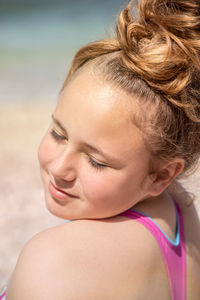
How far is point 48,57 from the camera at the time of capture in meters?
9.41

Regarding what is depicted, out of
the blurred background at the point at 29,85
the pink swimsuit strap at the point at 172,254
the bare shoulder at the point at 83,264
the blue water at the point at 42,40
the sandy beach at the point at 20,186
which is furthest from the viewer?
the blue water at the point at 42,40

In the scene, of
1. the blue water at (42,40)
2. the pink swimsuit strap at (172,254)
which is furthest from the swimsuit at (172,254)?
the blue water at (42,40)

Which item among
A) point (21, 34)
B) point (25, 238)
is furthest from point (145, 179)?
point (21, 34)

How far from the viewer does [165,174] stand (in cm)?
164

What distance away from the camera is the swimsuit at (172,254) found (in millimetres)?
1576

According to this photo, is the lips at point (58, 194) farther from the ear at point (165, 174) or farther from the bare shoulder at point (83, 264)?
the ear at point (165, 174)

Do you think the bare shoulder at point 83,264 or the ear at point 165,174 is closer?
the bare shoulder at point 83,264

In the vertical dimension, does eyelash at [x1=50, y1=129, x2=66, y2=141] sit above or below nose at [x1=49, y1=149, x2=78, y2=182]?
above

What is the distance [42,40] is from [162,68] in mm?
10017

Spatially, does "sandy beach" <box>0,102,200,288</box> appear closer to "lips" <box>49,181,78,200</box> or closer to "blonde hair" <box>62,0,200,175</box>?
"blonde hair" <box>62,0,200,175</box>

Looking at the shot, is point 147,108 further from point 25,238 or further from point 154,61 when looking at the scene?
point 25,238

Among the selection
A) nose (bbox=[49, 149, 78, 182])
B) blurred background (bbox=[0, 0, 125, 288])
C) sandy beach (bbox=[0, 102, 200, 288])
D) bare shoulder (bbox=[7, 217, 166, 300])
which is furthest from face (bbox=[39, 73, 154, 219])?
sandy beach (bbox=[0, 102, 200, 288])

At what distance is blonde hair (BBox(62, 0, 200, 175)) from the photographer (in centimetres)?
150

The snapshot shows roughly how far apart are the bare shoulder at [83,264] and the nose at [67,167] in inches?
7.1
